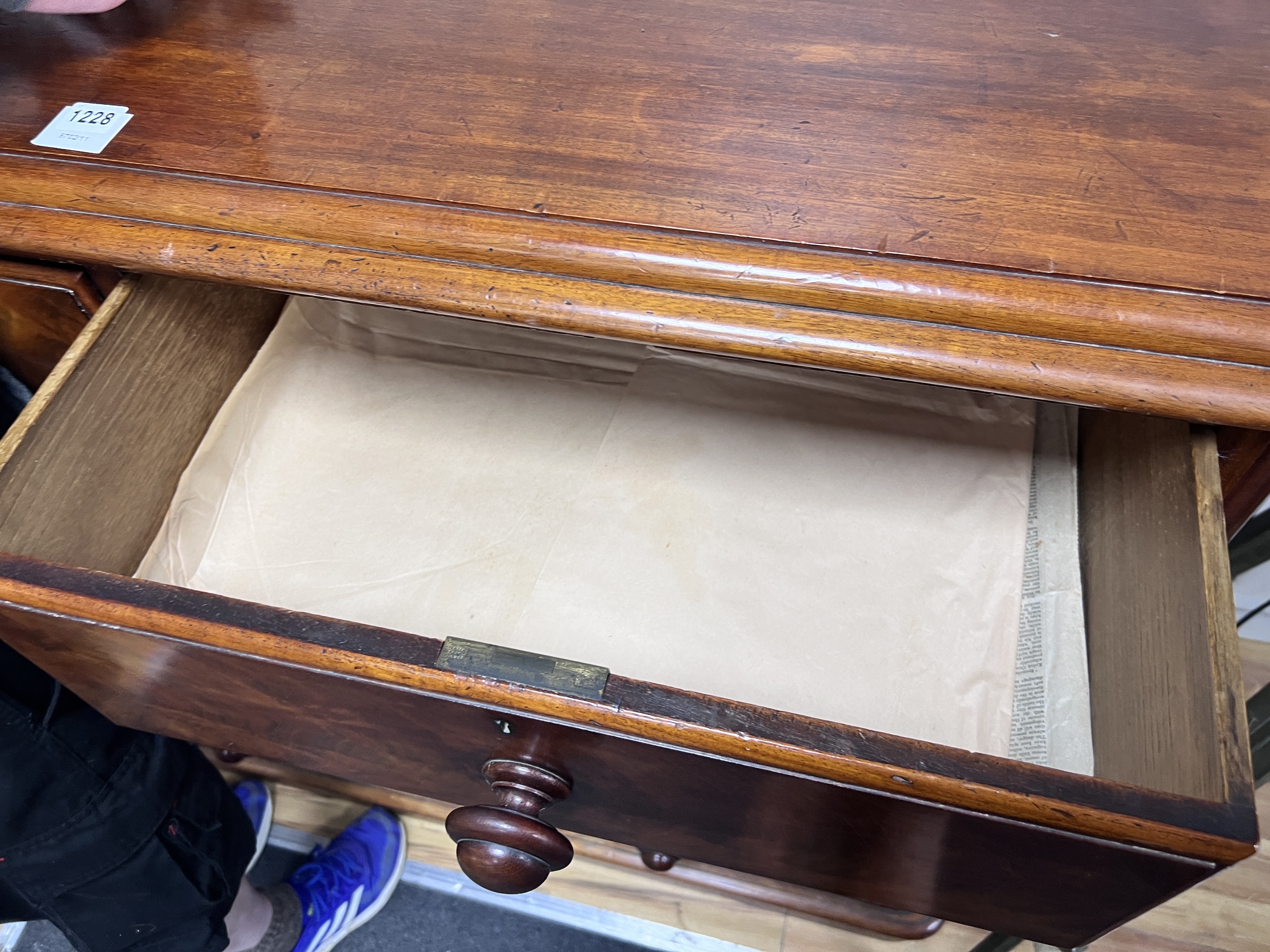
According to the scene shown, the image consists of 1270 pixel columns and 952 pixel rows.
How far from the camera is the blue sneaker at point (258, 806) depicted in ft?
2.98

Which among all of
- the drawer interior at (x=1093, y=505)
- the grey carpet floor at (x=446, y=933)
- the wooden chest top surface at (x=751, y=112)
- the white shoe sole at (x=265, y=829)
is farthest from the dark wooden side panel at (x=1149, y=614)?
the white shoe sole at (x=265, y=829)

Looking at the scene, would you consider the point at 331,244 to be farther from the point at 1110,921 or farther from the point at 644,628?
the point at 1110,921

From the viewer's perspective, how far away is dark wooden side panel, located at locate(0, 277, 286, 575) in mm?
492

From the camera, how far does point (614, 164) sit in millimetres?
445

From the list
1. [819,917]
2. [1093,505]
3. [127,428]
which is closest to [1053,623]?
[1093,505]

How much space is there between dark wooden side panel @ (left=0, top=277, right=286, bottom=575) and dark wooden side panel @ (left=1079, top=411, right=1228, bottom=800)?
0.59 meters

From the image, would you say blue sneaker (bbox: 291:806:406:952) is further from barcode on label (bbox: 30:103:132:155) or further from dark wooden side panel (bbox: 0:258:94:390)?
barcode on label (bbox: 30:103:132:155)

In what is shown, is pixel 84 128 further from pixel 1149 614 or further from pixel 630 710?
pixel 1149 614

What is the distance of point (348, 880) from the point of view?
0.85 meters

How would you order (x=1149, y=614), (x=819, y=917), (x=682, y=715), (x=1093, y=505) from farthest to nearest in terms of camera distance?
(x=819, y=917), (x=1093, y=505), (x=1149, y=614), (x=682, y=715)

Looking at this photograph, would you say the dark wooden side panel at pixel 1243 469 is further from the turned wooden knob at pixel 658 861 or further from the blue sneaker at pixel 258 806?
the blue sneaker at pixel 258 806

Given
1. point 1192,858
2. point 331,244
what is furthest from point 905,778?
point 331,244

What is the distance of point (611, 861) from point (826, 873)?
0.42 meters

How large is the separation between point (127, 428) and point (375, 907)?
1.79ft
